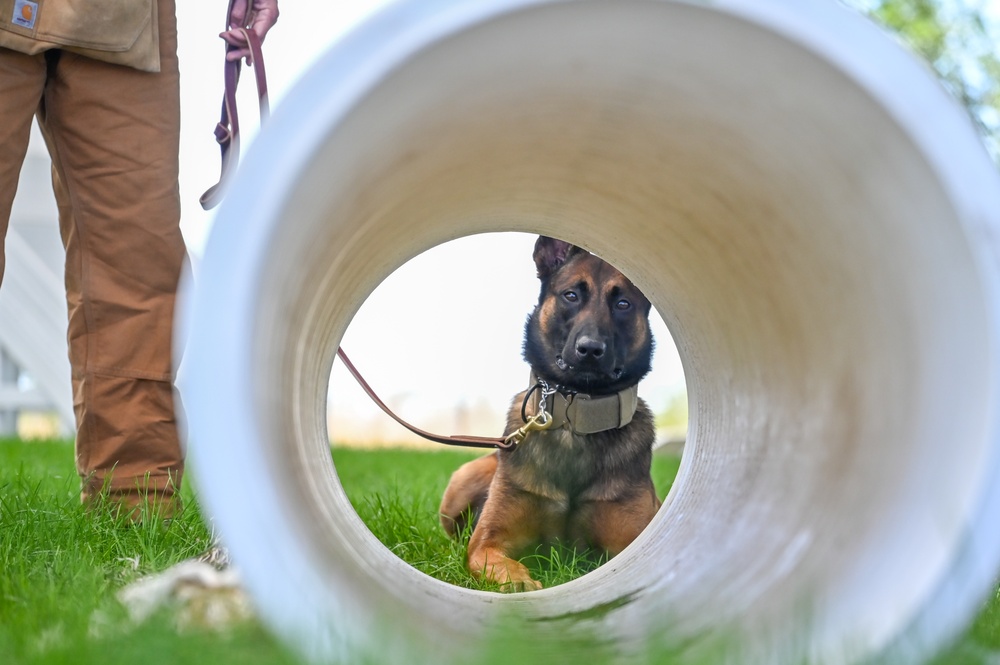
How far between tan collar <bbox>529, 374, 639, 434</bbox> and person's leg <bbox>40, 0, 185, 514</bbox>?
4.33ft

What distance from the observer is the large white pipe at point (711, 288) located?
1.31 m

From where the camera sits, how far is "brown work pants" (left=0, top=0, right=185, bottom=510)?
2.86 meters

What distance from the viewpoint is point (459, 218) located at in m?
2.61

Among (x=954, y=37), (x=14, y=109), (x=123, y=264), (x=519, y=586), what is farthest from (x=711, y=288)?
(x=954, y=37)

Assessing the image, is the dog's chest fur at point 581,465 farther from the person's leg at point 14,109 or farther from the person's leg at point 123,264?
the person's leg at point 14,109

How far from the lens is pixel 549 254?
4.08m

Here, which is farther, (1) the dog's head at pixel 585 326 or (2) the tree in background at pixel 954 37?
(2) the tree in background at pixel 954 37

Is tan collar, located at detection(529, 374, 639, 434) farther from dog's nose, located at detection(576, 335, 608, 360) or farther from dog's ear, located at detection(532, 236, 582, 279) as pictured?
dog's ear, located at detection(532, 236, 582, 279)

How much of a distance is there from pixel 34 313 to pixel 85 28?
5.52 metres

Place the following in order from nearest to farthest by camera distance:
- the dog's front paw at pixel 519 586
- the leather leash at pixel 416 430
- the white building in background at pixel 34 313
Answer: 1. the dog's front paw at pixel 519 586
2. the leather leash at pixel 416 430
3. the white building in background at pixel 34 313

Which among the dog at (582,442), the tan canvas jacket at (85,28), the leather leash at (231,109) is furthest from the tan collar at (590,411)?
the tan canvas jacket at (85,28)

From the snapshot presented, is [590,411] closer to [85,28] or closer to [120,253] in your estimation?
[120,253]

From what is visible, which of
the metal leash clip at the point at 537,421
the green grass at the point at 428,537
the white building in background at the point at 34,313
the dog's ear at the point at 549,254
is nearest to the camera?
the green grass at the point at 428,537

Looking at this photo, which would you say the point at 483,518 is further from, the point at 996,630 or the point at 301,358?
the point at 996,630
